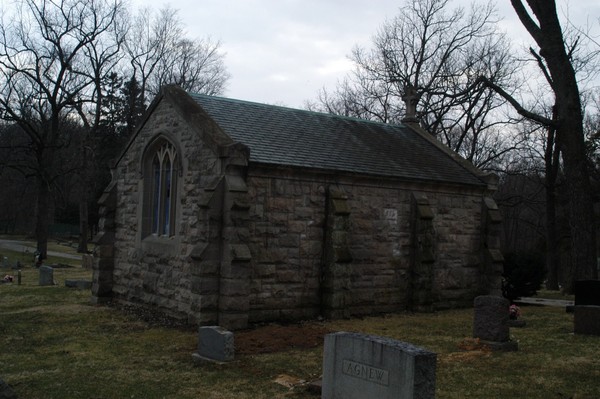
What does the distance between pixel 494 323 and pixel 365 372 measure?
18.7ft

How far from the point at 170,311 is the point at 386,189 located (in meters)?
6.65

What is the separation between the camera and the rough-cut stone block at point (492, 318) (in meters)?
10.9

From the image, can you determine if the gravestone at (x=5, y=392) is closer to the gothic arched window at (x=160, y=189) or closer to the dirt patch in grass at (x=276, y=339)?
the dirt patch in grass at (x=276, y=339)

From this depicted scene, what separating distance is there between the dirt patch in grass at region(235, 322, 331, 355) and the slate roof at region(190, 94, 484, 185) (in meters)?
3.88

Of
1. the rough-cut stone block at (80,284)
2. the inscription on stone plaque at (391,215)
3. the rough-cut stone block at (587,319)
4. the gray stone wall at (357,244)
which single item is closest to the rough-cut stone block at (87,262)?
the rough-cut stone block at (80,284)

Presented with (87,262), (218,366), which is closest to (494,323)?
(218,366)

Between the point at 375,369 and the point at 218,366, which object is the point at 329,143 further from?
the point at 375,369

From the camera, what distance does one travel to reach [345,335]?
255 inches

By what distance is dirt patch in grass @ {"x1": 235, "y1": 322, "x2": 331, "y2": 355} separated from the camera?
35.9 ft

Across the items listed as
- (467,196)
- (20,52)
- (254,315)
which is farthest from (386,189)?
(20,52)

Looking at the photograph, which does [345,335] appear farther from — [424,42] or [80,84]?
[80,84]

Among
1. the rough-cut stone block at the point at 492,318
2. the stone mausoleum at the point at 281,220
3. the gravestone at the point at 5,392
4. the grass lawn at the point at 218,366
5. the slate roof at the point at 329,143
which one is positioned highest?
the slate roof at the point at 329,143

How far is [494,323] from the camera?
1098cm

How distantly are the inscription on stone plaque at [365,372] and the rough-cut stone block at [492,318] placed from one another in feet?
18.1
